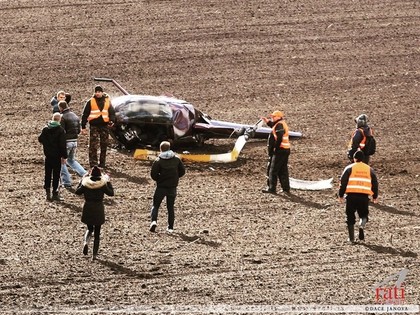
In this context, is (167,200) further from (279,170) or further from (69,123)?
(279,170)

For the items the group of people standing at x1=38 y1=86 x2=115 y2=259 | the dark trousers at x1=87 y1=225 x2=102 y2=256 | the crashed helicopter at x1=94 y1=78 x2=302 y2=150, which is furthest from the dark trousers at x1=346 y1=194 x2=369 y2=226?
the crashed helicopter at x1=94 y1=78 x2=302 y2=150

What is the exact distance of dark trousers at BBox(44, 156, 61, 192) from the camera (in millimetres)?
25641

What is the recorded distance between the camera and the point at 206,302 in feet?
67.5

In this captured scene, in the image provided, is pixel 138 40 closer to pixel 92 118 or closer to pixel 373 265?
pixel 92 118

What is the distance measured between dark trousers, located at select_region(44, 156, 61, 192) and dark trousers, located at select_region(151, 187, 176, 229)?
257 centimetres

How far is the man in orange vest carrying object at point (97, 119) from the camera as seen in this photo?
90.4ft

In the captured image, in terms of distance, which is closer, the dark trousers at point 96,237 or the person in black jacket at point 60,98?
the dark trousers at point 96,237

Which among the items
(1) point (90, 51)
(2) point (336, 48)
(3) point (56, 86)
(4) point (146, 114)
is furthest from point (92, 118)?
(2) point (336, 48)

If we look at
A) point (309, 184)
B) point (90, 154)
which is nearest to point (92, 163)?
point (90, 154)

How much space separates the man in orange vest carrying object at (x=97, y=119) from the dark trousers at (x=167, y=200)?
13.1ft

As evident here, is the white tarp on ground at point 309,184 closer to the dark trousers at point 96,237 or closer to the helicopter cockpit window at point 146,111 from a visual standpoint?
the helicopter cockpit window at point 146,111

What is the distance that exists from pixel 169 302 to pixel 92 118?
26.0ft

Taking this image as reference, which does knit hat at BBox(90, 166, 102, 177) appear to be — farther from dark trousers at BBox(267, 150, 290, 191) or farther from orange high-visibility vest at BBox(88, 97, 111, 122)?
dark trousers at BBox(267, 150, 290, 191)

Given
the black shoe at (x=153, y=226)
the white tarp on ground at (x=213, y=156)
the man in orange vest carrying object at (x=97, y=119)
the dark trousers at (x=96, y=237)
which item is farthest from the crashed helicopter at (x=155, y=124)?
the dark trousers at (x=96, y=237)
